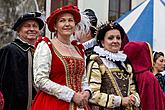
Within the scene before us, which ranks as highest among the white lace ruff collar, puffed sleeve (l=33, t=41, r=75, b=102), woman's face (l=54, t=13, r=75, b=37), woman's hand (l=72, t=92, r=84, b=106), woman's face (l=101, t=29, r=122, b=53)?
woman's face (l=54, t=13, r=75, b=37)

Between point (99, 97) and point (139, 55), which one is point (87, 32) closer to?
point (139, 55)

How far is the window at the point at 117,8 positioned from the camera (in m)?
14.3

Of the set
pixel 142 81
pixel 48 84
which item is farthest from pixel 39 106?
pixel 142 81

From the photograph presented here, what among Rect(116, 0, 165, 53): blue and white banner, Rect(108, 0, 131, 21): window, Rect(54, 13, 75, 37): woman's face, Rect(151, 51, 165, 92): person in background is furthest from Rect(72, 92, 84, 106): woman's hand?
Rect(108, 0, 131, 21): window

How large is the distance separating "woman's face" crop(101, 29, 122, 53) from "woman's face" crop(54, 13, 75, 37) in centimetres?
45

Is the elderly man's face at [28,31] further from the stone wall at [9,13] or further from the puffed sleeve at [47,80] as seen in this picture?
the stone wall at [9,13]

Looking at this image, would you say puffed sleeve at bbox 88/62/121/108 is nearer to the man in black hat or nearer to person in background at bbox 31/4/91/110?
person in background at bbox 31/4/91/110

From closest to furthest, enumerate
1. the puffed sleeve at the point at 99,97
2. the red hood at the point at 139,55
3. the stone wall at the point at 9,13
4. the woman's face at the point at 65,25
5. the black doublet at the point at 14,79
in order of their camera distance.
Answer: the woman's face at the point at 65,25
the puffed sleeve at the point at 99,97
the black doublet at the point at 14,79
the red hood at the point at 139,55
the stone wall at the point at 9,13

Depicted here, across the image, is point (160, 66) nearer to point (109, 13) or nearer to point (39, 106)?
point (39, 106)

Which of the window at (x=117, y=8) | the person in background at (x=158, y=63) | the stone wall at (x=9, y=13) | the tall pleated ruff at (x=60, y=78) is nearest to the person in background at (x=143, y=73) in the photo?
the tall pleated ruff at (x=60, y=78)

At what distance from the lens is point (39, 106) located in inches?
137

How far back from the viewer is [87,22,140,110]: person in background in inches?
150

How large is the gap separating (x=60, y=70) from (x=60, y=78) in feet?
0.20

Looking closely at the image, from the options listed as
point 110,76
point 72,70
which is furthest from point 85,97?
point 110,76
